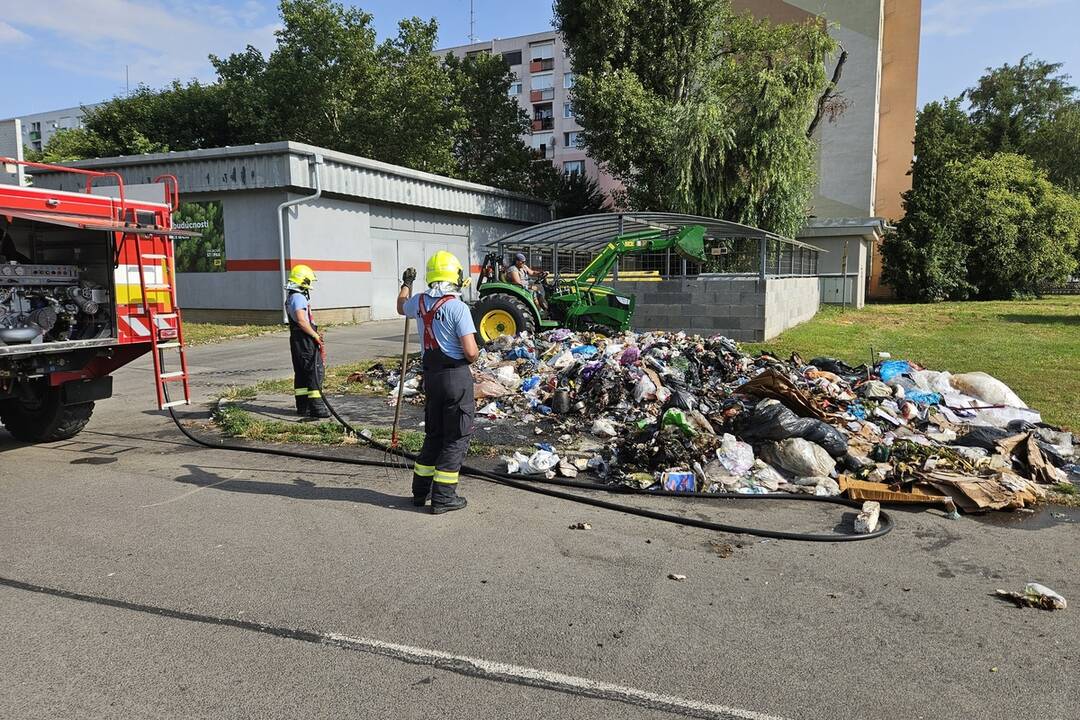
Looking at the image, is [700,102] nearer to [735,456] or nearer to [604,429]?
[604,429]

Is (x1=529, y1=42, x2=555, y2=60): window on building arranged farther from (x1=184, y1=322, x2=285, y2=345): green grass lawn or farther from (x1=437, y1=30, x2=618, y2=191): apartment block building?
(x1=184, y1=322, x2=285, y2=345): green grass lawn

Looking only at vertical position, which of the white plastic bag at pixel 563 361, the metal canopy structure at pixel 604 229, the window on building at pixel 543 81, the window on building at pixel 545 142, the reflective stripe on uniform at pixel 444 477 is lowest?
the reflective stripe on uniform at pixel 444 477

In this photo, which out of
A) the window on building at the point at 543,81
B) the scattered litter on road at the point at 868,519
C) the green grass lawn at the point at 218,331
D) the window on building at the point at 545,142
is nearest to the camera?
the scattered litter on road at the point at 868,519

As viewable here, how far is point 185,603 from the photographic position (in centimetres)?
373

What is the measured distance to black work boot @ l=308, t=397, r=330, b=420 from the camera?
8234 millimetres

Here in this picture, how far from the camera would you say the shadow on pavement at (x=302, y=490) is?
5492mm

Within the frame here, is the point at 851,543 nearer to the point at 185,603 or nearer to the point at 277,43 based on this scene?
the point at 185,603

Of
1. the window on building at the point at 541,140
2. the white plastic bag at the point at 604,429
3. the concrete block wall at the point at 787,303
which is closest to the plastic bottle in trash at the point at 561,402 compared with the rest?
the white plastic bag at the point at 604,429

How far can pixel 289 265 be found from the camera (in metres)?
18.2

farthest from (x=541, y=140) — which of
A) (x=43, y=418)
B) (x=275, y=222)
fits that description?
(x=43, y=418)

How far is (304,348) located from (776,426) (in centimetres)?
508

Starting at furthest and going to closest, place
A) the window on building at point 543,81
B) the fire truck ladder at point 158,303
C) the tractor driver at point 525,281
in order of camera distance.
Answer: the window on building at point 543,81 → the tractor driver at point 525,281 → the fire truck ladder at point 158,303

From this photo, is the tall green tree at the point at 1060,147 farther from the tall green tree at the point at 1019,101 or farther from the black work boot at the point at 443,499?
the black work boot at the point at 443,499

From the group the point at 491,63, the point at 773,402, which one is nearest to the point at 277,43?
the point at 491,63
